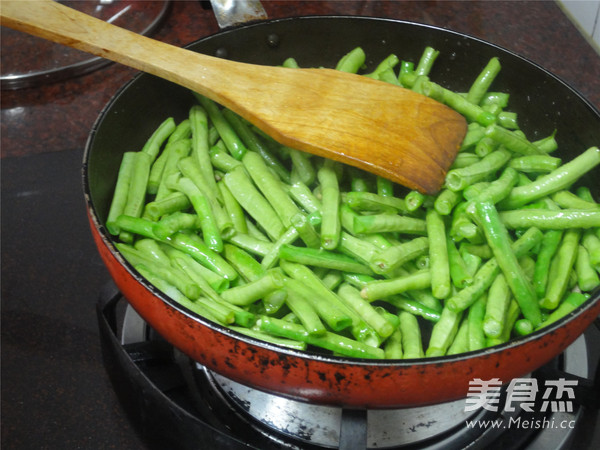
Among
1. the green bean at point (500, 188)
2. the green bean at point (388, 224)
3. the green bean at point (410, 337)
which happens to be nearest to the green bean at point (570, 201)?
the green bean at point (500, 188)

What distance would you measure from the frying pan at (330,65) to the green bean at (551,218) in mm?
259

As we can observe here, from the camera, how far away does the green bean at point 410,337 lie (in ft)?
4.19

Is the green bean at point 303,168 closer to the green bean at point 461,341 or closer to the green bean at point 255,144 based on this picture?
the green bean at point 255,144

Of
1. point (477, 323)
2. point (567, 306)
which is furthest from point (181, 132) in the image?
point (567, 306)

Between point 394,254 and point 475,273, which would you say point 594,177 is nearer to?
point 475,273

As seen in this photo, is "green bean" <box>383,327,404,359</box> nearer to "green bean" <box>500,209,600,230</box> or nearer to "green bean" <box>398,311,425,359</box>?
"green bean" <box>398,311,425,359</box>

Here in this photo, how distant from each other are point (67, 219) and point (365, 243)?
44.0 inches

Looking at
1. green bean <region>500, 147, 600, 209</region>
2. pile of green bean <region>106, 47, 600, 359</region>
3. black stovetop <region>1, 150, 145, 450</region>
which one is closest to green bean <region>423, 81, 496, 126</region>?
pile of green bean <region>106, 47, 600, 359</region>

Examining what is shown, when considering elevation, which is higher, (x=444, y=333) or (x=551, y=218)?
(x=551, y=218)

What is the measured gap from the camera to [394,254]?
4.46 ft

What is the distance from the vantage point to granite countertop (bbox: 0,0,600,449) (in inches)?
62.4

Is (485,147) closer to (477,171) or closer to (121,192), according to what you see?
(477,171)

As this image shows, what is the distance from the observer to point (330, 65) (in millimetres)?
2049

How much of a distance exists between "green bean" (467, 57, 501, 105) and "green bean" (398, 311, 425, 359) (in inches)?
29.9
